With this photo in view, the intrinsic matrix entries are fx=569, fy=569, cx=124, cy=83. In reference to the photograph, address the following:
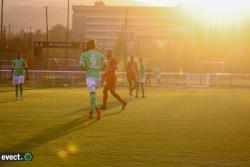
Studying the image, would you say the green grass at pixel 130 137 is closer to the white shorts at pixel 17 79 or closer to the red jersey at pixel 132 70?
the white shorts at pixel 17 79

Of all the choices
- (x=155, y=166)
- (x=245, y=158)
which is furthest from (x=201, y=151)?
(x=155, y=166)

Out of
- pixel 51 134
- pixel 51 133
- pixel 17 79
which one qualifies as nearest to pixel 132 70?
pixel 17 79

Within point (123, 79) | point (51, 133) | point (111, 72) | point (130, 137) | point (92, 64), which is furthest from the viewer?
point (123, 79)

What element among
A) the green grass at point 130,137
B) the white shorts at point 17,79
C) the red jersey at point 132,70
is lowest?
the green grass at point 130,137

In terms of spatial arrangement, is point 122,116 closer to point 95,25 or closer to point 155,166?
point 155,166

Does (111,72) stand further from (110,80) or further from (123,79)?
(123,79)

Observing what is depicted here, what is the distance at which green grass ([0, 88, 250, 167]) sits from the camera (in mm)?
9086

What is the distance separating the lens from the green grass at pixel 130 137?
9.09m

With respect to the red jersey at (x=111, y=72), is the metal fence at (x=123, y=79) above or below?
below

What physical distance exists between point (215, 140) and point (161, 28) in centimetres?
15134

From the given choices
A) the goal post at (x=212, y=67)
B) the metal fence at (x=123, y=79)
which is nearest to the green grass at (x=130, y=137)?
the metal fence at (x=123, y=79)

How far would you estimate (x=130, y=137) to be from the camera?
11.8 m

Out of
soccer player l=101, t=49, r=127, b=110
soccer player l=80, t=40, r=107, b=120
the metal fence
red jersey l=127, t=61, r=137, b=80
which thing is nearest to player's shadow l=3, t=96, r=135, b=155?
soccer player l=80, t=40, r=107, b=120

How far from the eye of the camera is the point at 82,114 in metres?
17.1
